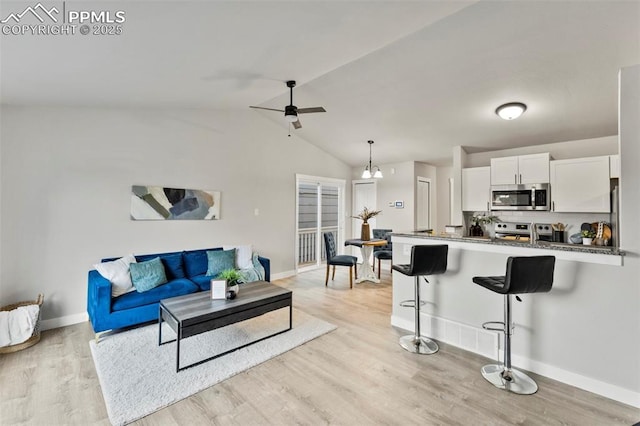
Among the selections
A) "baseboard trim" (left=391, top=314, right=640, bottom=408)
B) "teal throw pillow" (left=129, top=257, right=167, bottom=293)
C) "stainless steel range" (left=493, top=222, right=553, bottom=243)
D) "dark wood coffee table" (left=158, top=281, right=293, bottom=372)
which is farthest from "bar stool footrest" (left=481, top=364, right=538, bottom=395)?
"teal throw pillow" (left=129, top=257, right=167, bottom=293)

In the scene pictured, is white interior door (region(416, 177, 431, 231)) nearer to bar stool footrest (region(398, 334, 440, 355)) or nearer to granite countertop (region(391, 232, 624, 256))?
granite countertop (region(391, 232, 624, 256))

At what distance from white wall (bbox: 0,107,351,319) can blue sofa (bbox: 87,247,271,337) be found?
38cm

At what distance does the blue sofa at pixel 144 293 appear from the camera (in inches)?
118

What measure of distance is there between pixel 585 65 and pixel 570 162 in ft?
5.75

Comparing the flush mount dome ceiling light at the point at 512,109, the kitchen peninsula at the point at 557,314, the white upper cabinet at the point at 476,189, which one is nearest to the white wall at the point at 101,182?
the kitchen peninsula at the point at 557,314

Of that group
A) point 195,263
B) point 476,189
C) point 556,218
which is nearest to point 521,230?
point 556,218

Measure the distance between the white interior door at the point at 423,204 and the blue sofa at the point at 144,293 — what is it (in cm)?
458

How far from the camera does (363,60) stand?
324 cm

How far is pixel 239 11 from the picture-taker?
75.0 inches

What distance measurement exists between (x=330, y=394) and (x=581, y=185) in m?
4.41

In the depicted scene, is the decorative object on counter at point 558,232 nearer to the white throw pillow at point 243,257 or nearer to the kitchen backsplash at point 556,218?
the kitchen backsplash at point 556,218

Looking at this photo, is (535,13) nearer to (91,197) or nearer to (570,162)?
(570,162)

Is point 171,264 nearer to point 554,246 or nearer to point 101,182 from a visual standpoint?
point 101,182

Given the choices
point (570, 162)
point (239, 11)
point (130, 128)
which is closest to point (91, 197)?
point (130, 128)
